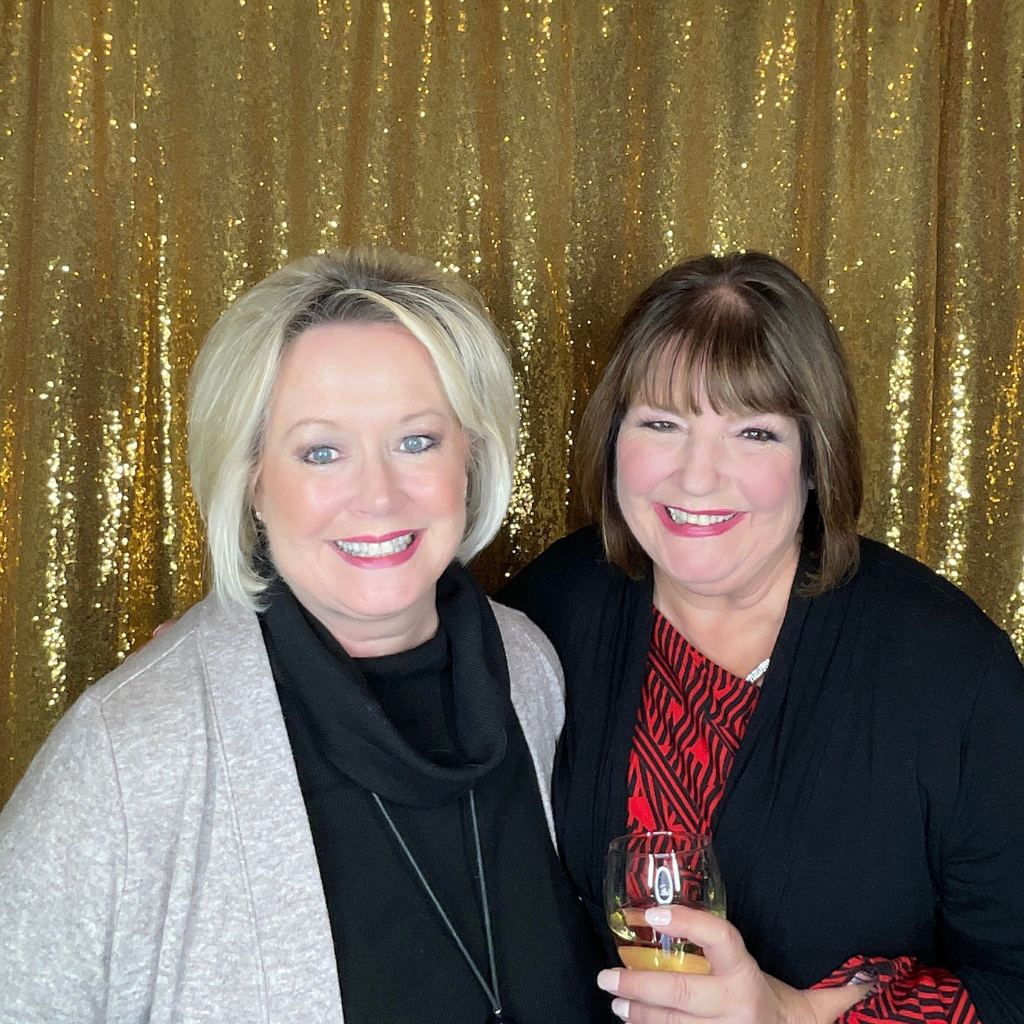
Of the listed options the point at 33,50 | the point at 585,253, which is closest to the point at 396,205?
the point at 585,253

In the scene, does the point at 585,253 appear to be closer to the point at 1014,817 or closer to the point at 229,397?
the point at 229,397

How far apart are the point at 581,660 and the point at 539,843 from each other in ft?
1.04

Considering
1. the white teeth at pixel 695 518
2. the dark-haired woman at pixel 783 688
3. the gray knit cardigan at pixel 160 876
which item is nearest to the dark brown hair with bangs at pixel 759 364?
the dark-haired woman at pixel 783 688

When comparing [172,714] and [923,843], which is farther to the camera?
[923,843]

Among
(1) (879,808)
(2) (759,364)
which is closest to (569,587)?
(2) (759,364)

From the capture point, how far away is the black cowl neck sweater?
134 cm

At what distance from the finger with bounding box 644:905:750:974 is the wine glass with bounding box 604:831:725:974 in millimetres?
13

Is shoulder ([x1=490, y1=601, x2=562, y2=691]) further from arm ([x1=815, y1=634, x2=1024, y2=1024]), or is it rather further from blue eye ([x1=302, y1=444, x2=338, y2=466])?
arm ([x1=815, y1=634, x2=1024, y2=1024])

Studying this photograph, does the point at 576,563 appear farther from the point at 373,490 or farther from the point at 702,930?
the point at 702,930

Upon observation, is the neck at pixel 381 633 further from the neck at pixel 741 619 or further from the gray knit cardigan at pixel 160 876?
the neck at pixel 741 619

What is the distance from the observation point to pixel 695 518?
1.66m

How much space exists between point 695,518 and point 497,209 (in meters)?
0.78

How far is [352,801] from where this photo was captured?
1.39 metres

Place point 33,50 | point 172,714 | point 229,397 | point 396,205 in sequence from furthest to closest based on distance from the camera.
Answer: point 396,205
point 33,50
point 229,397
point 172,714
